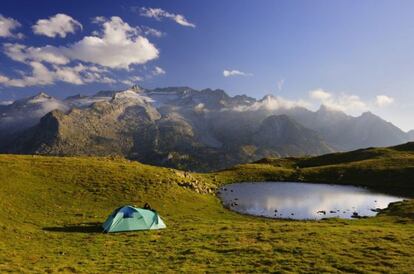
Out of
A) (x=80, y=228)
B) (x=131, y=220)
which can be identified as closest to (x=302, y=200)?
(x=131, y=220)

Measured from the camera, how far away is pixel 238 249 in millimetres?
36844

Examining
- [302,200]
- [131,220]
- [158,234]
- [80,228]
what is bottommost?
[158,234]

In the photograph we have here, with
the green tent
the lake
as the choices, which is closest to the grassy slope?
the green tent

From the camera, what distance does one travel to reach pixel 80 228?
47.7m

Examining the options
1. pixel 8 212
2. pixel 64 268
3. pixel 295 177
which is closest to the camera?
pixel 64 268

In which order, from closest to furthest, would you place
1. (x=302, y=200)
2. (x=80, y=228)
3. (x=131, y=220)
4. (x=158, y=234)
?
(x=158, y=234) → (x=80, y=228) → (x=131, y=220) → (x=302, y=200)

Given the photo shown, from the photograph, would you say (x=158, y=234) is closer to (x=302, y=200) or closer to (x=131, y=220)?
(x=131, y=220)

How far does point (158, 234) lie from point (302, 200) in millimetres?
48085

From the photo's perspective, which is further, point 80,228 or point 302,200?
point 302,200

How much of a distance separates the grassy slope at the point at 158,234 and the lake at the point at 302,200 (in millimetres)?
6703

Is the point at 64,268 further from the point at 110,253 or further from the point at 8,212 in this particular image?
the point at 8,212

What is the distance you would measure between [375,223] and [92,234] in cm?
3777


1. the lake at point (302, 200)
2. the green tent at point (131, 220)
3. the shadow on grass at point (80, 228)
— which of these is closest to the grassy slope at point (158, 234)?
the shadow on grass at point (80, 228)

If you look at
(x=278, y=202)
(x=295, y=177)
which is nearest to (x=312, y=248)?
(x=278, y=202)
